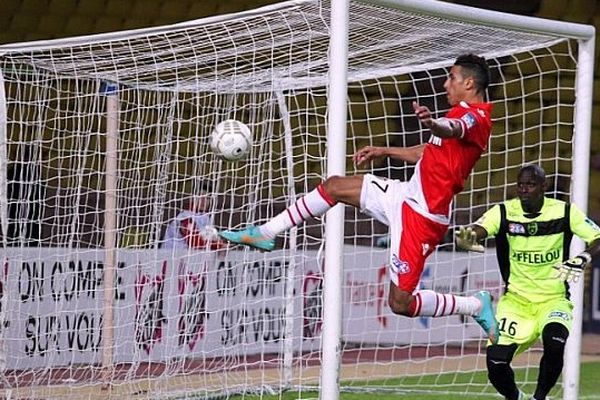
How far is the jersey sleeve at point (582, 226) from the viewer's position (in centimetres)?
906

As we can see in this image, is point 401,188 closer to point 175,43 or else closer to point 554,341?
point 554,341

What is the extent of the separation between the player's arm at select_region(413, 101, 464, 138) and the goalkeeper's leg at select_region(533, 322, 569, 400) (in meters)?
1.86

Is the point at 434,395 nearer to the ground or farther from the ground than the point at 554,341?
nearer to the ground

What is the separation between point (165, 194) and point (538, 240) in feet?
11.6

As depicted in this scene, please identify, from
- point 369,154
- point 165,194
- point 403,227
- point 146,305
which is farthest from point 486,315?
point 165,194

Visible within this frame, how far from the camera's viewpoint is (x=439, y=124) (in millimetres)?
7566

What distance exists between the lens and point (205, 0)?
17047mm

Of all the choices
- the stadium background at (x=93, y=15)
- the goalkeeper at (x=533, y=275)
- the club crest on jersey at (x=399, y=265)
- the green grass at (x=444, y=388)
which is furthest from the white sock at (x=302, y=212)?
the stadium background at (x=93, y=15)

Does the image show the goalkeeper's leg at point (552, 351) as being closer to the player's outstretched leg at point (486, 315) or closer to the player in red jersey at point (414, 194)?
the player's outstretched leg at point (486, 315)

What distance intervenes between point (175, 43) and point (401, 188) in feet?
7.63

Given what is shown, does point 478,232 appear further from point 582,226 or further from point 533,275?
point 582,226

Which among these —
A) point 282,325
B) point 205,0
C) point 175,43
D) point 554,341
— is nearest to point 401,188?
point 554,341

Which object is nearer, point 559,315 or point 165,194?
point 559,315

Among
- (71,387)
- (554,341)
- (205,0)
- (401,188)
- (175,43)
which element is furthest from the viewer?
(205,0)
